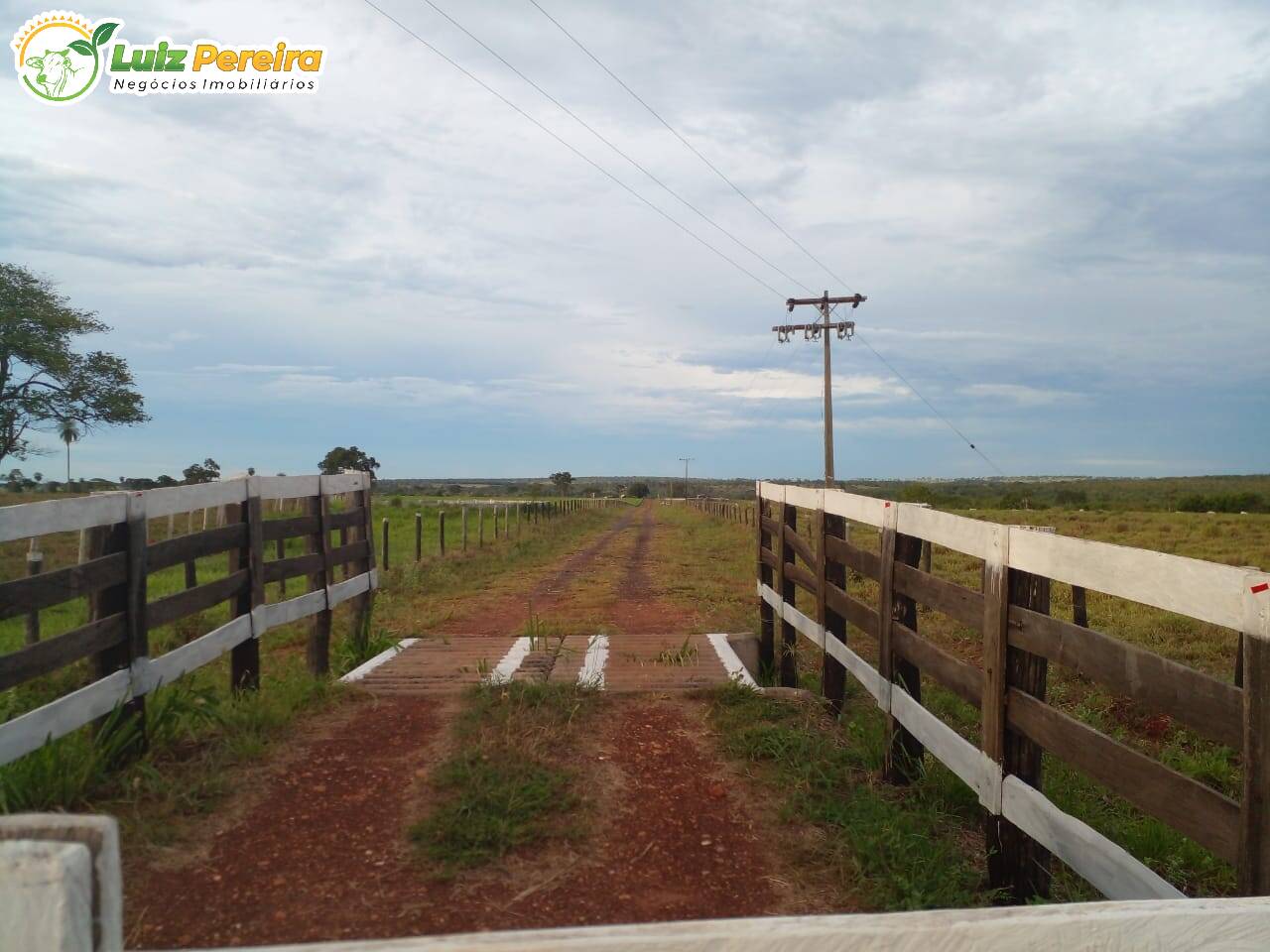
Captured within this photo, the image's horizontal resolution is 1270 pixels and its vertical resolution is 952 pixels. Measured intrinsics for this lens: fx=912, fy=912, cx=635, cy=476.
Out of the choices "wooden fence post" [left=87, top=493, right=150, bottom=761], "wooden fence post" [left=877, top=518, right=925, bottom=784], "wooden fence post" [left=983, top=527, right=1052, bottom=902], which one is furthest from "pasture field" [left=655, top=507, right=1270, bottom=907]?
"wooden fence post" [left=87, top=493, right=150, bottom=761]

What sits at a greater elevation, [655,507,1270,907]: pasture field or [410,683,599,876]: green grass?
[410,683,599,876]: green grass

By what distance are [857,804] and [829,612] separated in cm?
211

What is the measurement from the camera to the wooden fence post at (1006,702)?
3.54m

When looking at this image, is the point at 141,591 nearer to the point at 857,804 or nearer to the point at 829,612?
the point at 857,804

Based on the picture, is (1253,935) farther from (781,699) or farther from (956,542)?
(781,699)

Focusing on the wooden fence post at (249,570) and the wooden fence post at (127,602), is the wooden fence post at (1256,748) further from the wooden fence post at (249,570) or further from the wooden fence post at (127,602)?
the wooden fence post at (249,570)

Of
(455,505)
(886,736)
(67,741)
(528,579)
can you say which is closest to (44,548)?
(528,579)

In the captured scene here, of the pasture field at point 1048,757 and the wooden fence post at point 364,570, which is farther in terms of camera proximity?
the wooden fence post at point 364,570

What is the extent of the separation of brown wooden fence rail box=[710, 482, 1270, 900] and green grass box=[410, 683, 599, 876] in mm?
1738

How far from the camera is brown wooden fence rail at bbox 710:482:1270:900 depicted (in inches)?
91.3

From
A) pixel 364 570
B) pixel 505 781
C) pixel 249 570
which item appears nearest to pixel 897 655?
pixel 505 781

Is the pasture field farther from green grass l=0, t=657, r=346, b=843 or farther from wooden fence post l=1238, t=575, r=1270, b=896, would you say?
green grass l=0, t=657, r=346, b=843

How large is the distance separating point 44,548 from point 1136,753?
74.2 feet

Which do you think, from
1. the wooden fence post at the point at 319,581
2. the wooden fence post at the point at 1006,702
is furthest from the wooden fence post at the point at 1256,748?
the wooden fence post at the point at 319,581
